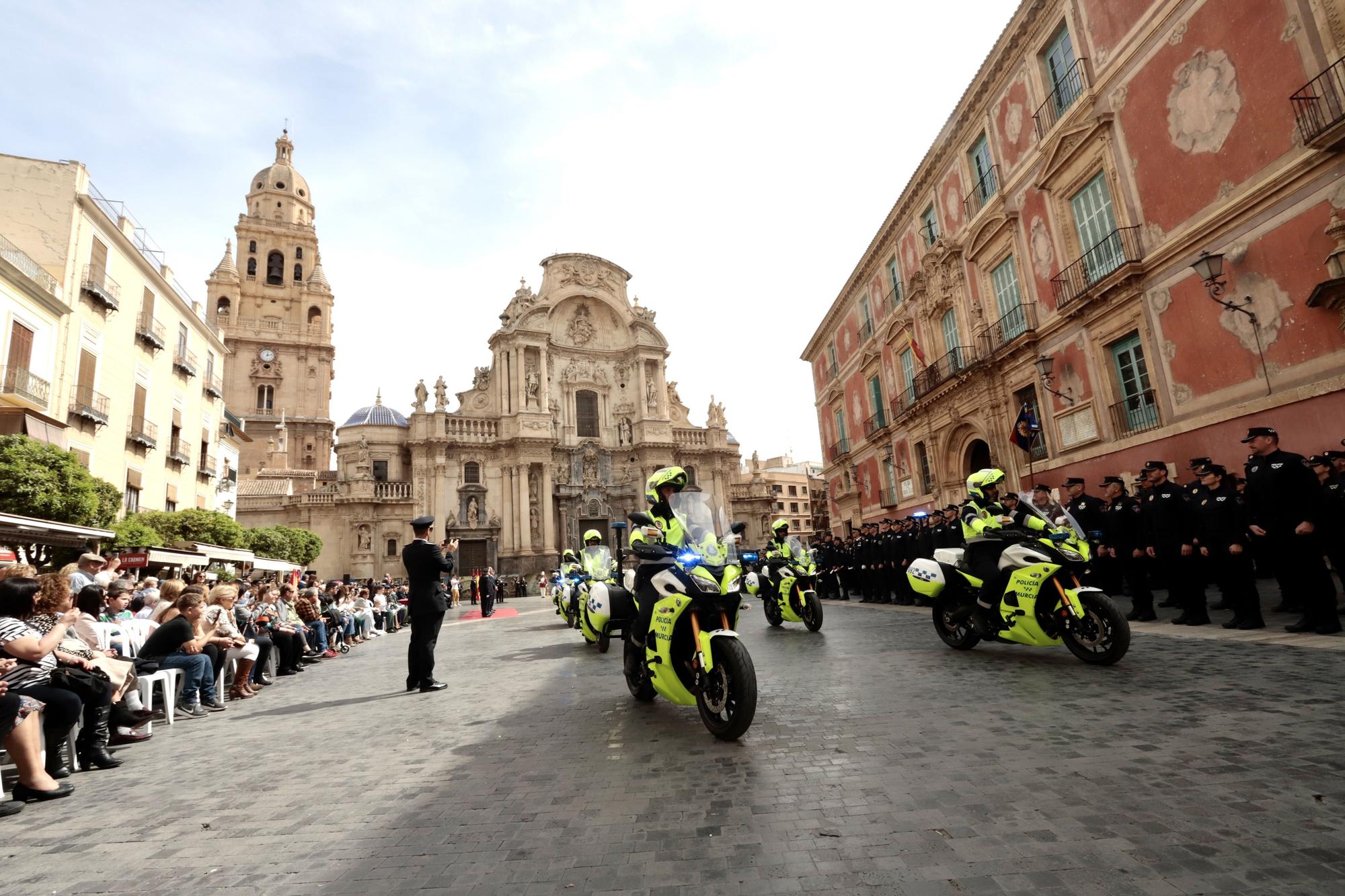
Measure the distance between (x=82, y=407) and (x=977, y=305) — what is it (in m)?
23.2

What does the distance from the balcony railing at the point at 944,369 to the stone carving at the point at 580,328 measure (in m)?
24.7

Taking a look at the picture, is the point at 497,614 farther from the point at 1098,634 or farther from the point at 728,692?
the point at 1098,634

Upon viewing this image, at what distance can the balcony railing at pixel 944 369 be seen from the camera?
17.5 meters

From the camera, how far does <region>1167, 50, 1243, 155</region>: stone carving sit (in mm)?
9797

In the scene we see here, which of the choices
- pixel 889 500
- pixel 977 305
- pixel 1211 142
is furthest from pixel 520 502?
pixel 1211 142

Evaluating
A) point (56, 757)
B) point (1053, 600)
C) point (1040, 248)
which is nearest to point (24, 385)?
point (56, 757)

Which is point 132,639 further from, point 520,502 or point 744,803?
point 520,502

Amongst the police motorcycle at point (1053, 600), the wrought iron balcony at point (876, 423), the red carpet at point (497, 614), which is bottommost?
the red carpet at point (497, 614)

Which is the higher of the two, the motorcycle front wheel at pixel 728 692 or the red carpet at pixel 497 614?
the motorcycle front wheel at pixel 728 692

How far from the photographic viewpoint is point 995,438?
1645 centimetres

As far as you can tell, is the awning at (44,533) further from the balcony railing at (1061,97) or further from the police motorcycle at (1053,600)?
the balcony railing at (1061,97)

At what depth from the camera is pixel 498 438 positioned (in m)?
36.9

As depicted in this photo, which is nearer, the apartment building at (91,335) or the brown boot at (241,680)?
the brown boot at (241,680)

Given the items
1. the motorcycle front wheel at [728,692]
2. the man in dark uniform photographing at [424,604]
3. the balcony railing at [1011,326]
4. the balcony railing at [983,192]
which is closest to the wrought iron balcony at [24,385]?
the man in dark uniform photographing at [424,604]
